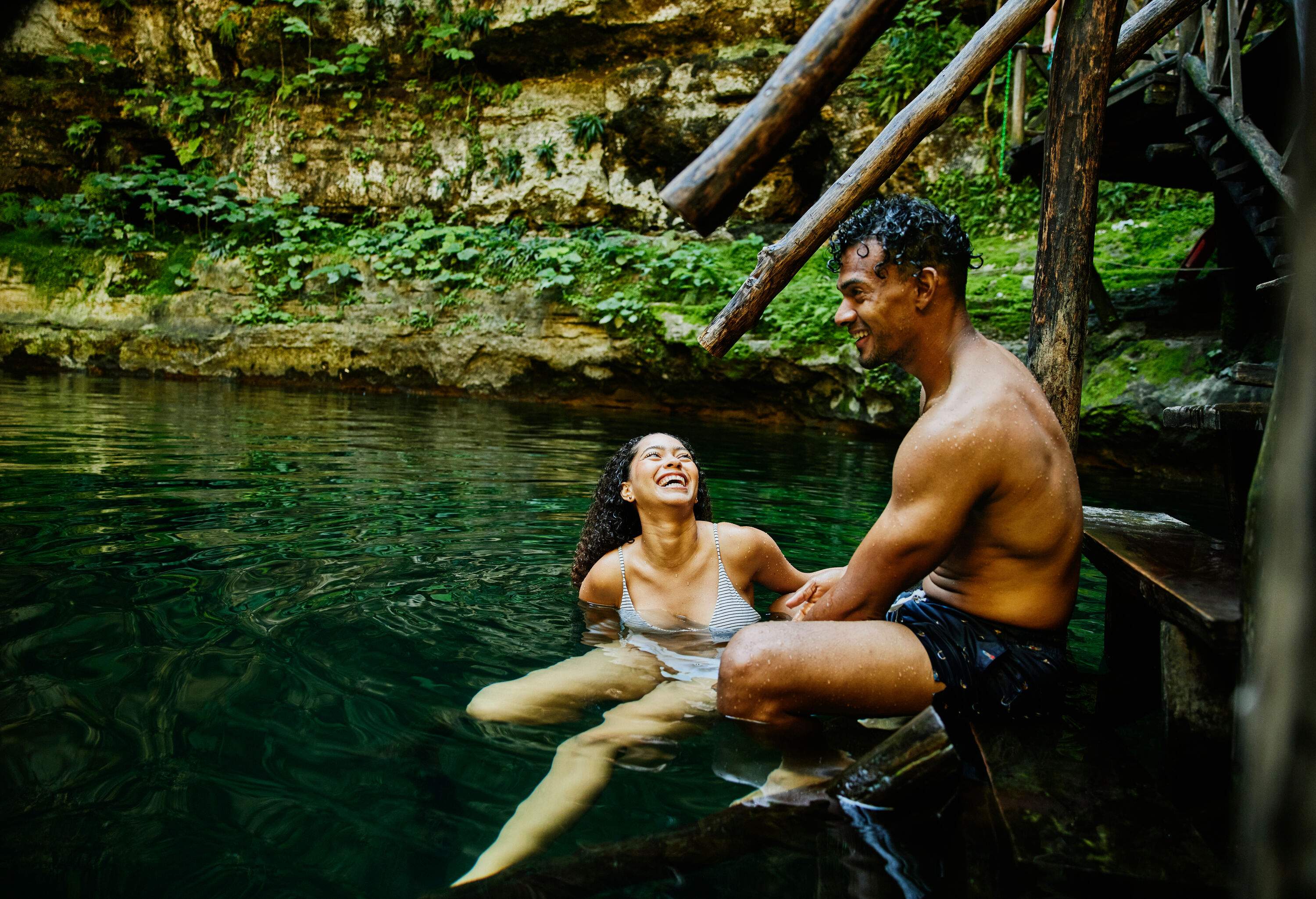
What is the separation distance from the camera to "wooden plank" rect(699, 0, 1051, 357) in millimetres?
2822

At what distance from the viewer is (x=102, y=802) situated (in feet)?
6.35

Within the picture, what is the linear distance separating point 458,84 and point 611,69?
3.27 m

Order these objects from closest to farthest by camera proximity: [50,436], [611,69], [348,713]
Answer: [348,713], [50,436], [611,69]

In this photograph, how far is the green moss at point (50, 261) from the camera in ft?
49.0

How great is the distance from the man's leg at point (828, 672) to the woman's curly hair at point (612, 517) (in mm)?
1527

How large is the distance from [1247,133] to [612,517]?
5593mm

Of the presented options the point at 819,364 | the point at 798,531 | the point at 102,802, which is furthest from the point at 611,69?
the point at 102,802

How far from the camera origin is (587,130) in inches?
616

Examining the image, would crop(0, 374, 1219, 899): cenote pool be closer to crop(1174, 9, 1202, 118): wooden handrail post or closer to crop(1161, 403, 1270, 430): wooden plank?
crop(1161, 403, 1270, 430): wooden plank

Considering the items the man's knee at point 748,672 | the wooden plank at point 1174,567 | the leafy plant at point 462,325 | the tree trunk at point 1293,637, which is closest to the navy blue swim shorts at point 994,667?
the wooden plank at point 1174,567

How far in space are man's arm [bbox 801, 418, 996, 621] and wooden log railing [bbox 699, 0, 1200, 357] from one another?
0.77m

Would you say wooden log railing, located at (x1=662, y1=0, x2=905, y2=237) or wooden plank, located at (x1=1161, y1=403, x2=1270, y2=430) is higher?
wooden log railing, located at (x1=662, y1=0, x2=905, y2=237)

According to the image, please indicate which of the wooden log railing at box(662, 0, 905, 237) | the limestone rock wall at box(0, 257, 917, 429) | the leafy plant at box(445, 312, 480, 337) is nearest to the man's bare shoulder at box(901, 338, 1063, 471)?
the wooden log railing at box(662, 0, 905, 237)

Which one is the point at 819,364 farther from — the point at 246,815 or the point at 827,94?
the point at 246,815
